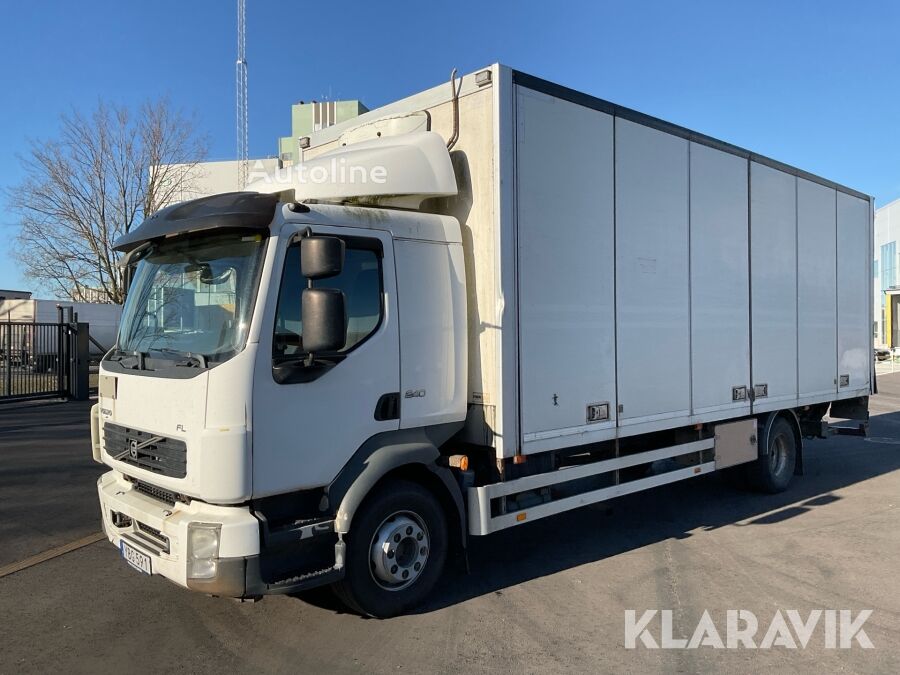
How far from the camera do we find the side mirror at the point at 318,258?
12.6 ft

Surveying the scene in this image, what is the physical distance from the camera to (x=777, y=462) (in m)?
8.23

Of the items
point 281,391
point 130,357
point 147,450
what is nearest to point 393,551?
point 281,391

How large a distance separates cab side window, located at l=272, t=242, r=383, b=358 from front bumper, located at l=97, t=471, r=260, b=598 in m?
0.99

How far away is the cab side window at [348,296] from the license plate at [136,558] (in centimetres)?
151

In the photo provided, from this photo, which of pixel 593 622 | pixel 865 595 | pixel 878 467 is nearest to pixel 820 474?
pixel 878 467

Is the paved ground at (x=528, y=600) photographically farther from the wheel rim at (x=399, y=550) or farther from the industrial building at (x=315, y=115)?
the industrial building at (x=315, y=115)

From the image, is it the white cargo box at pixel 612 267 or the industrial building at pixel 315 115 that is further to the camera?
the industrial building at pixel 315 115

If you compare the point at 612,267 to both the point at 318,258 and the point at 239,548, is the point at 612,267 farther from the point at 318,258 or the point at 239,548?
the point at 239,548

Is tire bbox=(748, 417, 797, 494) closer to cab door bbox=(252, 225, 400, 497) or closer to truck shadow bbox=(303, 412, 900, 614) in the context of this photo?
truck shadow bbox=(303, 412, 900, 614)

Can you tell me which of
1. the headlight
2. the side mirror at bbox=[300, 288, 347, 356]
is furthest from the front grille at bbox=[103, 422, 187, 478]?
the side mirror at bbox=[300, 288, 347, 356]

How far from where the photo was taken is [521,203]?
16.0ft

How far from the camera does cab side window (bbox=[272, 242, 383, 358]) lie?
3.97 metres

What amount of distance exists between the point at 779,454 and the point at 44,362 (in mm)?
15369

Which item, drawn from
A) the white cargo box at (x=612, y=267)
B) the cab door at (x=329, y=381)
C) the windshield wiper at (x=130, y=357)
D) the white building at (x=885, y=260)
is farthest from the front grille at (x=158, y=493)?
the white building at (x=885, y=260)
